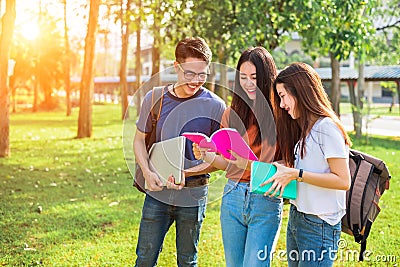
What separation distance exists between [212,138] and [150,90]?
1.82ft

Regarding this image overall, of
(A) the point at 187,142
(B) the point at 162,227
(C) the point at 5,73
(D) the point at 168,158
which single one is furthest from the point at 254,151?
(C) the point at 5,73

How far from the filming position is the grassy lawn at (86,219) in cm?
447

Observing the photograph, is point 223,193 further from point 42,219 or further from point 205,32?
point 205,32

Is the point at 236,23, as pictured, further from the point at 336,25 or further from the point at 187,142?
the point at 187,142

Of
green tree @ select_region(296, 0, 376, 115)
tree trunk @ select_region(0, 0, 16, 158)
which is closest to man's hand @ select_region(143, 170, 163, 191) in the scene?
green tree @ select_region(296, 0, 376, 115)

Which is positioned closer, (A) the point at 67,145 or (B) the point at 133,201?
(B) the point at 133,201

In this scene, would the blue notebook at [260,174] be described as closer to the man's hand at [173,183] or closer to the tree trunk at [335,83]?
the man's hand at [173,183]

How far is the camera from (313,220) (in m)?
2.43

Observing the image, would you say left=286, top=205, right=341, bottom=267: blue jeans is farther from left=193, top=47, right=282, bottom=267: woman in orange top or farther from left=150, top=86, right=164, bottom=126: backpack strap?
left=150, top=86, right=164, bottom=126: backpack strap

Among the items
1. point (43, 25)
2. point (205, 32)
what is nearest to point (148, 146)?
point (205, 32)

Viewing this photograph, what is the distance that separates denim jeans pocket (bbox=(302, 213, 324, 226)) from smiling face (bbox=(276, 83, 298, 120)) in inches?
19.0

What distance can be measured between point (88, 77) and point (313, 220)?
522 inches

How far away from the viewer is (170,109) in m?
2.79

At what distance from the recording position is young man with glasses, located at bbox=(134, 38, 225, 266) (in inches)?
107
